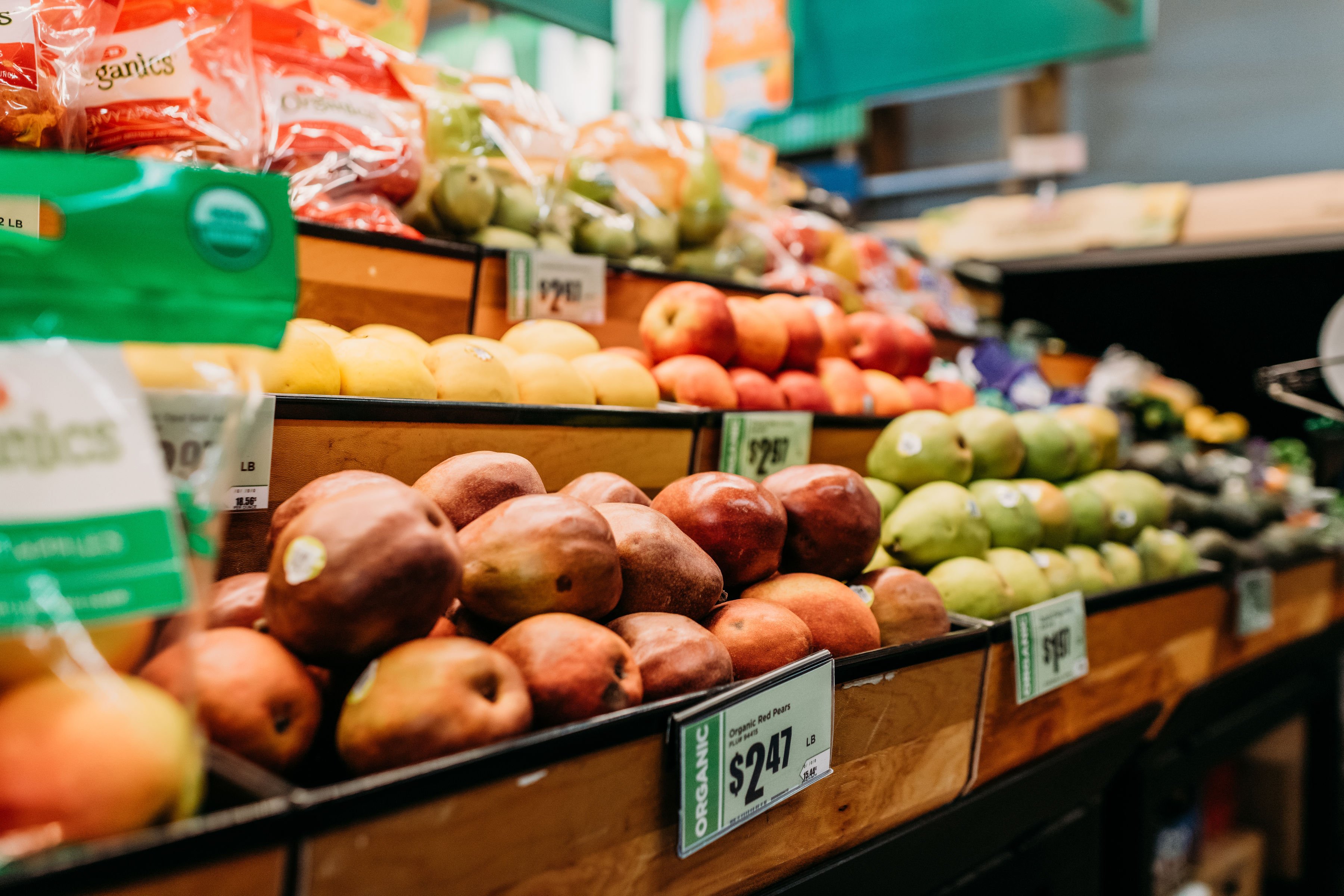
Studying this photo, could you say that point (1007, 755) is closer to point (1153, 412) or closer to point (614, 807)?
point (614, 807)

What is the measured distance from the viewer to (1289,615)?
248 cm

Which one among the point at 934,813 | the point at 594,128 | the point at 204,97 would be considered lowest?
the point at 934,813

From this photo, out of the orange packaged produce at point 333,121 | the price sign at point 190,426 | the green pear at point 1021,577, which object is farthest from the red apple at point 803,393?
the price sign at point 190,426

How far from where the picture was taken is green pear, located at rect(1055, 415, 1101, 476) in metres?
2.02

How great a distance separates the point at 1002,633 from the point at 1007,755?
0.77 feet

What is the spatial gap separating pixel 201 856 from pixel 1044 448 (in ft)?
5.72

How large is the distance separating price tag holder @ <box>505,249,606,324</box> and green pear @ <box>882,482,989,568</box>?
0.76m

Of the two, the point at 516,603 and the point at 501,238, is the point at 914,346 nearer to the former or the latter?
the point at 501,238

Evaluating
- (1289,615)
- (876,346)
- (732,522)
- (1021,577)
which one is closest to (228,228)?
(732,522)

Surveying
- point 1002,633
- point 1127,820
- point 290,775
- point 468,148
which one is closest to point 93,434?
point 290,775

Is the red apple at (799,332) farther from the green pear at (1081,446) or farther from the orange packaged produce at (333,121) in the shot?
the orange packaged produce at (333,121)

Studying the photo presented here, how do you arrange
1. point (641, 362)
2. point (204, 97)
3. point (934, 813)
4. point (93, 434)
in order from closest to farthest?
point (93, 434)
point (934, 813)
point (204, 97)
point (641, 362)

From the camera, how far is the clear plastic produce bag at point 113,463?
0.55 metres

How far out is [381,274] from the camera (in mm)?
1599
